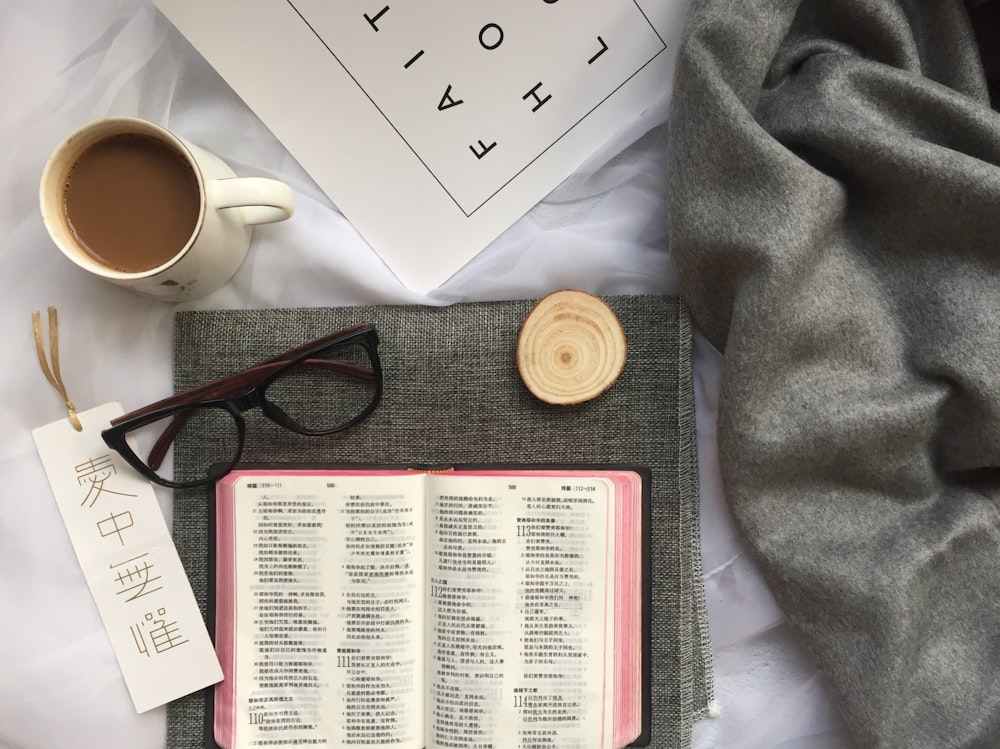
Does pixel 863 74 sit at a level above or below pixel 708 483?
above

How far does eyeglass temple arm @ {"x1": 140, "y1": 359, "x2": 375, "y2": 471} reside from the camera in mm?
557

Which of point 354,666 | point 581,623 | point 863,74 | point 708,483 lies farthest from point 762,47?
point 354,666

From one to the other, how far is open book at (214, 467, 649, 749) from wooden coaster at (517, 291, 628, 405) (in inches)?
2.6

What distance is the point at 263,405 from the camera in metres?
0.55

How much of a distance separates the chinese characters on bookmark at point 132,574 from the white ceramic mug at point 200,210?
14 centimetres

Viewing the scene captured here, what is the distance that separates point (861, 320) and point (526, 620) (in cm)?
32

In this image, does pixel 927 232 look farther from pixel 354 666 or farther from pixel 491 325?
pixel 354 666

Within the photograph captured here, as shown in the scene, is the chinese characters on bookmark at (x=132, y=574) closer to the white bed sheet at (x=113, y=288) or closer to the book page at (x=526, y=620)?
the white bed sheet at (x=113, y=288)

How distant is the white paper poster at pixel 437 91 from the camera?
0.54 m

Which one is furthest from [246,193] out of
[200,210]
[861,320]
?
[861,320]

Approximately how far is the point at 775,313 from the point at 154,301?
46 centimetres

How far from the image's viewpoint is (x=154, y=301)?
580 mm

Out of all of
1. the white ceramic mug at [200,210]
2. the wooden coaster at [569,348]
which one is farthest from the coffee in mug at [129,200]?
the wooden coaster at [569,348]

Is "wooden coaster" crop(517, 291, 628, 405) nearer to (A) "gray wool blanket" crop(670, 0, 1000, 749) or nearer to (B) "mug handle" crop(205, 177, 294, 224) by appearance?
(A) "gray wool blanket" crop(670, 0, 1000, 749)
